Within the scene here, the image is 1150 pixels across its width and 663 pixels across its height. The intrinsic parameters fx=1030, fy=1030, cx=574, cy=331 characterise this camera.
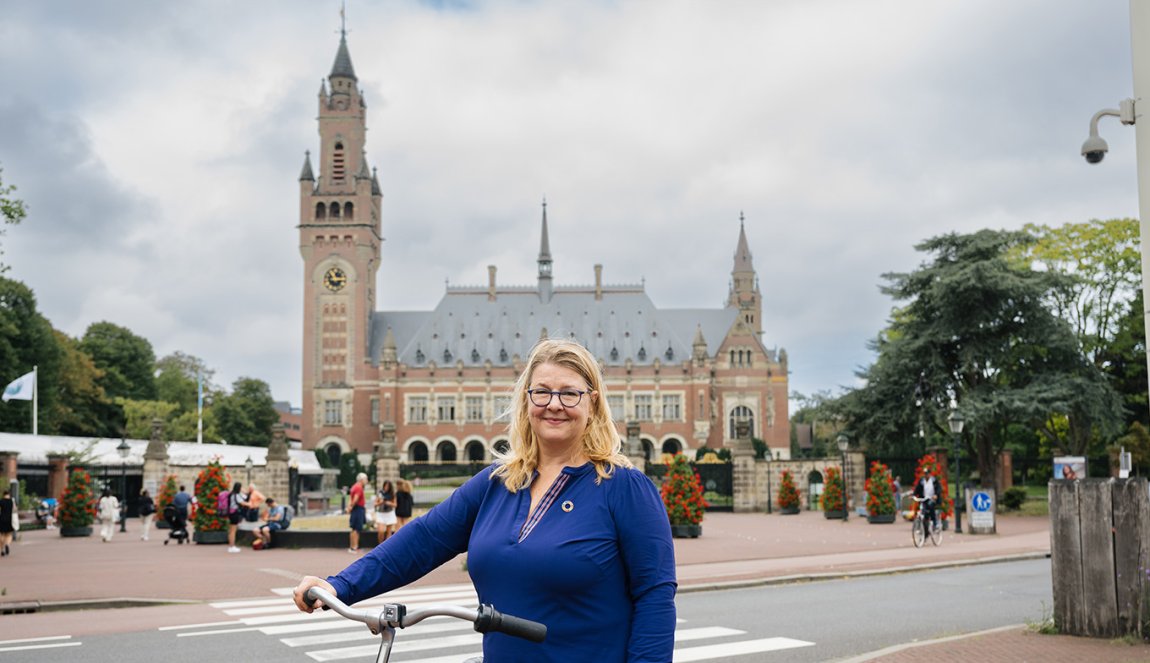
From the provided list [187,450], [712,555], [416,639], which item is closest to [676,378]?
[187,450]

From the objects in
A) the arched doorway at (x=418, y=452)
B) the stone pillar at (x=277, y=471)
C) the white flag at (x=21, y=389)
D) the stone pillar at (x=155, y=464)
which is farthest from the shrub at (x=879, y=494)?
the arched doorway at (x=418, y=452)

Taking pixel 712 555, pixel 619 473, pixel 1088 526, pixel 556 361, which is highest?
pixel 556 361

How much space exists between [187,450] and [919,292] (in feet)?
108

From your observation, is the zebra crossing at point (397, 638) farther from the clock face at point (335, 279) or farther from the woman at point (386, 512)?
the clock face at point (335, 279)

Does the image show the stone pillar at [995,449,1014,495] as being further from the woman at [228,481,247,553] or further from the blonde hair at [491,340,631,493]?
the blonde hair at [491,340,631,493]

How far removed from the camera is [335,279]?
274 ft

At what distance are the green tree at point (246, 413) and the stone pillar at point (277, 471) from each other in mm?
44837

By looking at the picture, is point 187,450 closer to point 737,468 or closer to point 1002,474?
point 737,468

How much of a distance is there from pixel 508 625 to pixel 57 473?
4012 centimetres

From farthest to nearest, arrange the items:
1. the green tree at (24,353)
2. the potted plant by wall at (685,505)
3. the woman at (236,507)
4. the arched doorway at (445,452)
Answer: the arched doorway at (445,452) < the green tree at (24,353) < the potted plant by wall at (685,505) < the woman at (236,507)

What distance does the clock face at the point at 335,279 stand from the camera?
3285 inches

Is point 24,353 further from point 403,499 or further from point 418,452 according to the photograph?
point 403,499

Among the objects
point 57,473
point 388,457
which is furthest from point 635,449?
point 57,473

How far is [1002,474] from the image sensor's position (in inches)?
1560
